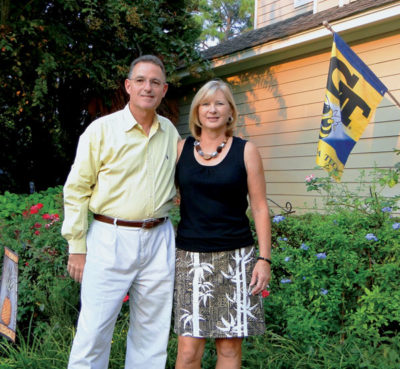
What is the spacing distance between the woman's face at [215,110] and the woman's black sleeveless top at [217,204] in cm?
15

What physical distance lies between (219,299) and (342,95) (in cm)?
306

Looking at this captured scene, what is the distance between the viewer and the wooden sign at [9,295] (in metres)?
3.01

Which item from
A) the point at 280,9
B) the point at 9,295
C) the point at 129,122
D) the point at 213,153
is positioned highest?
the point at 280,9

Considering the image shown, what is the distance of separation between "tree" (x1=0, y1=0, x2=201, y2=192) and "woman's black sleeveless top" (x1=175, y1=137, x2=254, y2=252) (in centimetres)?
520

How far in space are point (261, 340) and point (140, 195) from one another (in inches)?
63.6

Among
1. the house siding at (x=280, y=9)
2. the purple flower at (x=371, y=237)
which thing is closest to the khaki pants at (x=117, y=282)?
the purple flower at (x=371, y=237)

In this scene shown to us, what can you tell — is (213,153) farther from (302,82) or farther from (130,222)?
(302,82)

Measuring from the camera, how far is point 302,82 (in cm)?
712

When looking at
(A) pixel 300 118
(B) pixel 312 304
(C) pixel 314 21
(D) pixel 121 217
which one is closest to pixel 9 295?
(D) pixel 121 217

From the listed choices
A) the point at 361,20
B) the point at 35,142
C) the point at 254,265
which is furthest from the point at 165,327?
the point at 35,142

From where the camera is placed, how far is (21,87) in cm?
805

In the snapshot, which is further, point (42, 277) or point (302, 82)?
point (302, 82)

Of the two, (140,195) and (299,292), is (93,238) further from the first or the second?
(299,292)

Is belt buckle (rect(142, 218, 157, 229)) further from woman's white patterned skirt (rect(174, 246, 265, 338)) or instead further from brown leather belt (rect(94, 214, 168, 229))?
woman's white patterned skirt (rect(174, 246, 265, 338))
